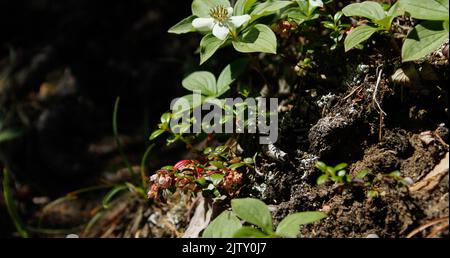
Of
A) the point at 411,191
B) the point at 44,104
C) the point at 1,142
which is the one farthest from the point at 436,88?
the point at 1,142

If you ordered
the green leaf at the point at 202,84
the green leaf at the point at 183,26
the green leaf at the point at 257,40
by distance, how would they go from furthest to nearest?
the green leaf at the point at 202,84
the green leaf at the point at 183,26
the green leaf at the point at 257,40

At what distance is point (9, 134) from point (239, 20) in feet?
6.98

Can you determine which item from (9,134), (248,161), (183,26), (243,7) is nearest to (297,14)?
(243,7)

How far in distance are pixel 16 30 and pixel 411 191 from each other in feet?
10.6

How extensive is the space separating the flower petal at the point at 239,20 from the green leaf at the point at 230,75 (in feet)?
1.08

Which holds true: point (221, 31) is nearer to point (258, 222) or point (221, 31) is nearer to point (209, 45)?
point (209, 45)

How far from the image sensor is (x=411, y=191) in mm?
1704

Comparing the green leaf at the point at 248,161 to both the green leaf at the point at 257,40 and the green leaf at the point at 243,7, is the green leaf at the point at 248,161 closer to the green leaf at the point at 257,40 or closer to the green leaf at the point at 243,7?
the green leaf at the point at 257,40

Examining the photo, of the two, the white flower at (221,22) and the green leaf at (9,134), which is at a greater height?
the white flower at (221,22)

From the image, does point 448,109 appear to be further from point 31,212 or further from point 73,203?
point 31,212

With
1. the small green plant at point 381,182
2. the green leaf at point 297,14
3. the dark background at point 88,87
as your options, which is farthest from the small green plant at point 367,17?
the dark background at point 88,87

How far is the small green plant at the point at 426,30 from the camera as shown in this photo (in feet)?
5.46

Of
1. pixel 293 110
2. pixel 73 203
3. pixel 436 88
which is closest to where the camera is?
pixel 436 88

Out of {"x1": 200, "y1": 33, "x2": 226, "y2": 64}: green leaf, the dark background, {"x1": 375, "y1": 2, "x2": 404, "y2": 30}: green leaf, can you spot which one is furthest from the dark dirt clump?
the dark background
